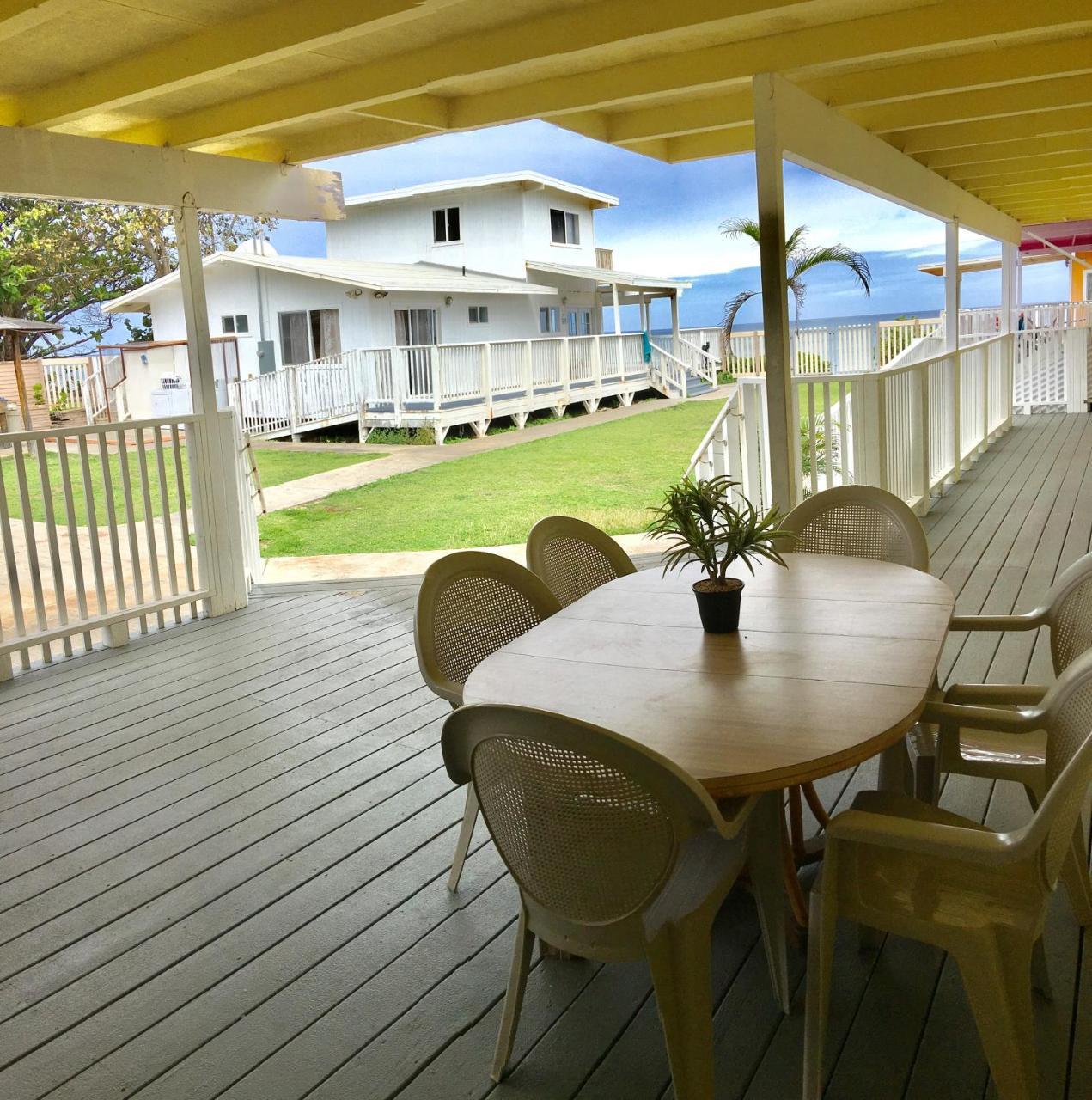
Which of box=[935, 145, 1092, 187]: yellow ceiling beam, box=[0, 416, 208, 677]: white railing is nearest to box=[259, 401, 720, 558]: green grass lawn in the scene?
box=[935, 145, 1092, 187]: yellow ceiling beam

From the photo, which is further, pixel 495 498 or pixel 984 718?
pixel 495 498

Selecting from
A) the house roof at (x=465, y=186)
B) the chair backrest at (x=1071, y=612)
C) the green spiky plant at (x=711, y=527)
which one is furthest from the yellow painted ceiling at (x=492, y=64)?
the house roof at (x=465, y=186)

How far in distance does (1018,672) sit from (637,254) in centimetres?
6428

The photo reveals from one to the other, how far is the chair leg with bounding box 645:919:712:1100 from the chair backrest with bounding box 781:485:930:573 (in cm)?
172

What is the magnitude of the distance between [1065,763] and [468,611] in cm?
142

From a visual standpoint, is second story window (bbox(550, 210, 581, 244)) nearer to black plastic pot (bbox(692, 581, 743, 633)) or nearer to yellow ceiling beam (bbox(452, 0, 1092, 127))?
yellow ceiling beam (bbox(452, 0, 1092, 127))

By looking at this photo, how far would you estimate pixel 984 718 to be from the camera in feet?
6.82

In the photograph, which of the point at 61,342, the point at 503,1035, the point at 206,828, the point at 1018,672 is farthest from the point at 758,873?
the point at 61,342

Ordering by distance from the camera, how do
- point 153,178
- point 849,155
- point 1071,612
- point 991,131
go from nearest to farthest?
point 1071,612
point 153,178
point 849,155
point 991,131

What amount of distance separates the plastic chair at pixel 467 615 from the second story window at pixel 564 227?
69.6 feet

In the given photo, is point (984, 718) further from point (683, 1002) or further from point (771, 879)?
point (683, 1002)

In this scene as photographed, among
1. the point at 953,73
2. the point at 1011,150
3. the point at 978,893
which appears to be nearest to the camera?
the point at 978,893

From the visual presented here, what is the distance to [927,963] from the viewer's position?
85.4 inches

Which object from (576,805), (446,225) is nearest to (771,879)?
(576,805)
